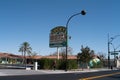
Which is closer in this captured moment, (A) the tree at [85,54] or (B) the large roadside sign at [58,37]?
(B) the large roadside sign at [58,37]

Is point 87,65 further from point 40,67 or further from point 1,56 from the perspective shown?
point 1,56

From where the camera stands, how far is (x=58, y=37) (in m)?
55.0

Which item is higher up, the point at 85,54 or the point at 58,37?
the point at 58,37

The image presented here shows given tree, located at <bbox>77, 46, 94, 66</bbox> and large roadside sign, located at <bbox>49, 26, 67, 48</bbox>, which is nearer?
large roadside sign, located at <bbox>49, 26, 67, 48</bbox>

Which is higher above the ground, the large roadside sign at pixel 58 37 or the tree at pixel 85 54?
the large roadside sign at pixel 58 37

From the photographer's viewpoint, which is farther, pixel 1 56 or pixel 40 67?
pixel 1 56

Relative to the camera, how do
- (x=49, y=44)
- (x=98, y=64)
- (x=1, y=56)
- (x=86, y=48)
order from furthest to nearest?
(x=1, y=56) < (x=98, y=64) < (x=86, y=48) < (x=49, y=44)

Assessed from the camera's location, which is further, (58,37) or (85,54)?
(85,54)

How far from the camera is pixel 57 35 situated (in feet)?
181

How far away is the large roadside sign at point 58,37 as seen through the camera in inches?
2117

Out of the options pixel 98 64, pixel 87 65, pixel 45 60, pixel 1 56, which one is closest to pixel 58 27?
pixel 45 60

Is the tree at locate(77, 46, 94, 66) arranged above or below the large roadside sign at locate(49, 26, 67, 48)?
below

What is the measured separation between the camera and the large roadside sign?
53784 mm

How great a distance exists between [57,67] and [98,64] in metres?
34.9
